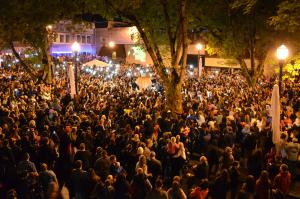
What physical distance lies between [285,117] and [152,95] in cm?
869

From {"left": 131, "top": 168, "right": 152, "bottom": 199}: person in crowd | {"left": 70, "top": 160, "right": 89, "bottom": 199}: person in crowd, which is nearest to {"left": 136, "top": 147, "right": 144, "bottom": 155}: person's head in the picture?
{"left": 131, "top": 168, "right": 152, "bottom": 199}: person in crowd

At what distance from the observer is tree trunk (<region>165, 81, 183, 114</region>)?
17391 mm

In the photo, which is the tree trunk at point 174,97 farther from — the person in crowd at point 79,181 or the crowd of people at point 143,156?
the person in crowd at point 79,181

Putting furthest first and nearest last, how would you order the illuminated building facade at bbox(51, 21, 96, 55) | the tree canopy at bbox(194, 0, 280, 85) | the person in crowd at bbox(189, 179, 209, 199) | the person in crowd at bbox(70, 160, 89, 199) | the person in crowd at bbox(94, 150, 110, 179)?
the illuminated building facade at bbox(51, 21, 96, 55)
the tree canopy at bbox(194, 0, 280, 85)
the person in crowd at bbox(94, 150, 110, 179)
the person in crowd at bbox(70, 160, 89, 199)
the person in crowd at bbox(189, 179, 209, 199)

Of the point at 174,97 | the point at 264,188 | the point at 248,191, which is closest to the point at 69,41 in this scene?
the point at 174,97

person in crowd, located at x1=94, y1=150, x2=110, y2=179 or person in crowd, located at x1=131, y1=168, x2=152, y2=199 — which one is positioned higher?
person in crowd, located at x1=94, y1=150, x2=110, y2=179

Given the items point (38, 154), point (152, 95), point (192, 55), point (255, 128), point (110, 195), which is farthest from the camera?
point (192, 55)

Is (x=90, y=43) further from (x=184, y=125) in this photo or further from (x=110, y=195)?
(x=110, y=195)

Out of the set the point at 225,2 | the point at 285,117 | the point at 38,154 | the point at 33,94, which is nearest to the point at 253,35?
the point at 225,2

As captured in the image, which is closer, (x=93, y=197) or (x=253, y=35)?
(x=93, y=197)

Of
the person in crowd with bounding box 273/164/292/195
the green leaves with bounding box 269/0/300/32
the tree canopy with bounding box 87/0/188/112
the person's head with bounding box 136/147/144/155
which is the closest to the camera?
the person in crowd with bounding box 273/164/292/195

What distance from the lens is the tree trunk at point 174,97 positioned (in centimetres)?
1739

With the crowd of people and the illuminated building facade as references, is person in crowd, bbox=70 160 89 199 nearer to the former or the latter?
the crowd of people

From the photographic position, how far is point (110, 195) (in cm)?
773
